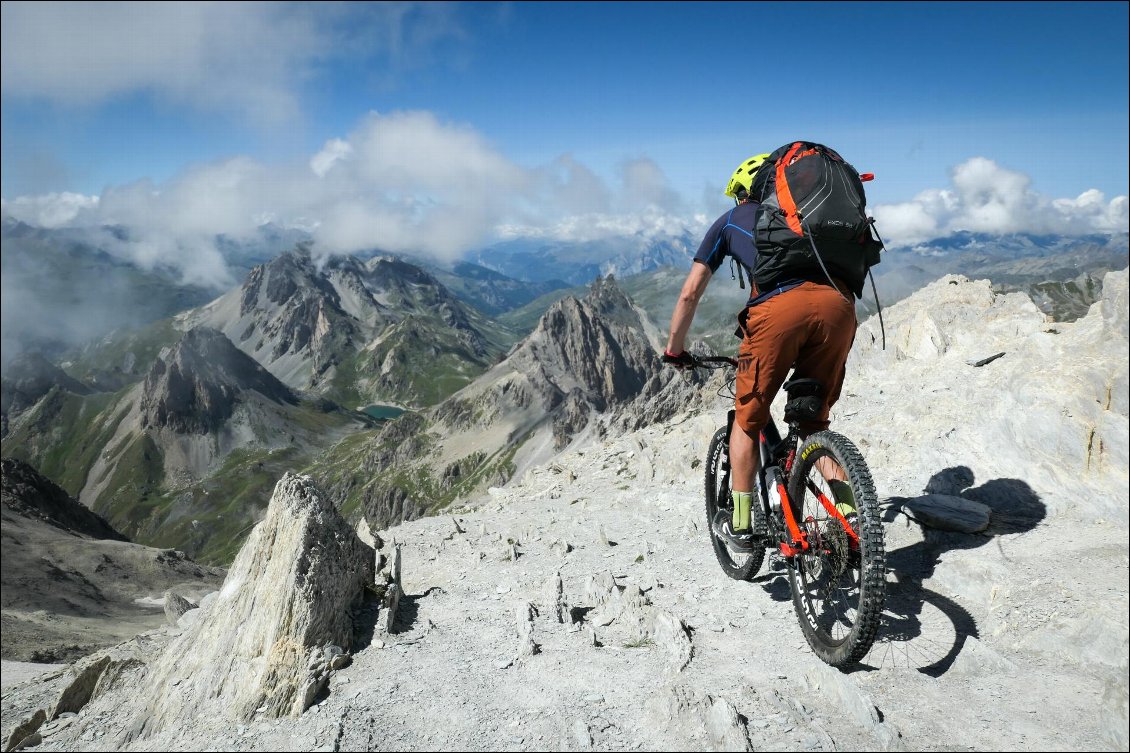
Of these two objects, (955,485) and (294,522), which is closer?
(294,522)

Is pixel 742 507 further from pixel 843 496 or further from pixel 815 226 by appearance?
pixel 815 226

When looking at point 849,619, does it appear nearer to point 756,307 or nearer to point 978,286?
point 756,307

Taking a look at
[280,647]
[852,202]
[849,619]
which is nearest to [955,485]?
[849,619]

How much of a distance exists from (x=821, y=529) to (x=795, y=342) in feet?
8.02

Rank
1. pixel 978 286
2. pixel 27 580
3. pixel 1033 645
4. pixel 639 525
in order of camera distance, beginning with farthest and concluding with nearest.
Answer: pixel 27 580, pixel 978 286, pixel 639 525, pixel 1033 645

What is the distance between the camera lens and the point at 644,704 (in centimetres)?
708

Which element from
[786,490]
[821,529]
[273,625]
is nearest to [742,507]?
[786,490]

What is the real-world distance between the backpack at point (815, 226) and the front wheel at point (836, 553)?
6.71 feet

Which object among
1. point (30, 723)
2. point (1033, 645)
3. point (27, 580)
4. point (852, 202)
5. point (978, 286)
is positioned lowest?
point (27, 580)

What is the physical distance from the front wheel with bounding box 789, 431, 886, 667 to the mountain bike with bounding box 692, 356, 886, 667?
0.01 metres

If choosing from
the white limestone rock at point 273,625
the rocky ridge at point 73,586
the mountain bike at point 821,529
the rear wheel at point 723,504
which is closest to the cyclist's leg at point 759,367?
the mountain bike at point 821,529

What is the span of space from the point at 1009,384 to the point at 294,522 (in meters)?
14.8

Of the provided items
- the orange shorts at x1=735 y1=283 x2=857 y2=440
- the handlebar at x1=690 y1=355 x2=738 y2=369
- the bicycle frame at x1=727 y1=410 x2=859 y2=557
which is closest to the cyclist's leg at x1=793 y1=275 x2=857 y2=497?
the orange shorts at x1=735 y1=283 x2=857 y2=440

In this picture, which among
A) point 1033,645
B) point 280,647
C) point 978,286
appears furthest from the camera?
point 978,286
